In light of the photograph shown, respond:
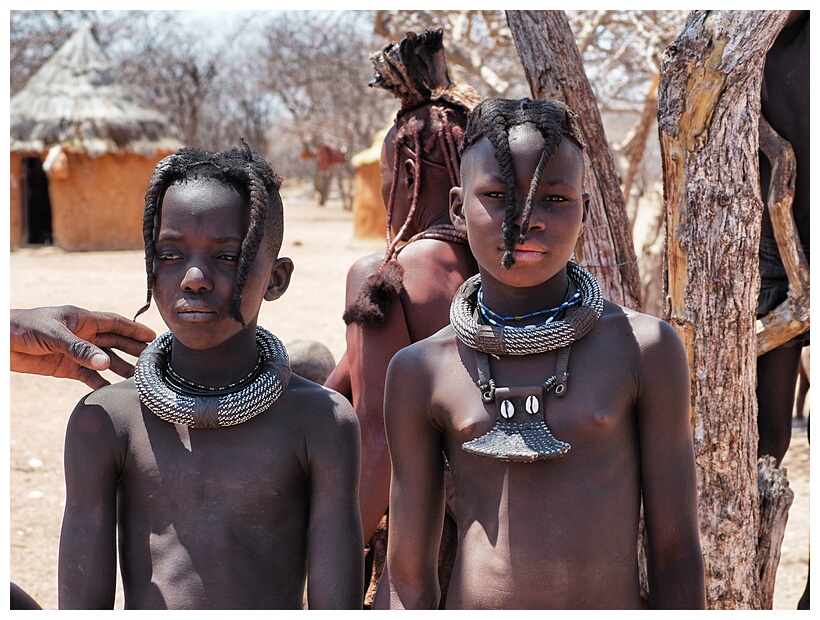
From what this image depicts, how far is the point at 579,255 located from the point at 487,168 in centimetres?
119

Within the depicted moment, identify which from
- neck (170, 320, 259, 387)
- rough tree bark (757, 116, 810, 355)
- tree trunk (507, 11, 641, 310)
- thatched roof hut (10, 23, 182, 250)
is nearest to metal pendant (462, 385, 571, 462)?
neck (170, 320, 259, 387)

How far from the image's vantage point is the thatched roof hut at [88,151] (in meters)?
14.4

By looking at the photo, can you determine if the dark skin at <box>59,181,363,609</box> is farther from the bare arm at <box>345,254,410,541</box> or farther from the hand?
the bare arm at <box>345,254,410,541</box>

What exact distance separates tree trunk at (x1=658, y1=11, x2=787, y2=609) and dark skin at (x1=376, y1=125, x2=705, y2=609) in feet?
2.89

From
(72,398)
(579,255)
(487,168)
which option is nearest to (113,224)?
(72,398)

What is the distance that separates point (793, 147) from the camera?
3156 millimetres

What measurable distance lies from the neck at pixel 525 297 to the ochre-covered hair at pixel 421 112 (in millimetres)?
631

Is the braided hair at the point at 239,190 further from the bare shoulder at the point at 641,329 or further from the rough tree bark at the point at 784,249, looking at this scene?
the rough tree bark at the point at 784,249

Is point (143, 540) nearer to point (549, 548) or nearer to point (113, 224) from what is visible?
point (549, 548)

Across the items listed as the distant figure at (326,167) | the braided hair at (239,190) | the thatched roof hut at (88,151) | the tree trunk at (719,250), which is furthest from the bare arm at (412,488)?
the distant figure at (326,167)

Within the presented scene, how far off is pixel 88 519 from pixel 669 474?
1036mm

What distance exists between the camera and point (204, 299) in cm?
172

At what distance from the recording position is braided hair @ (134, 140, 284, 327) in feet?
5.66
